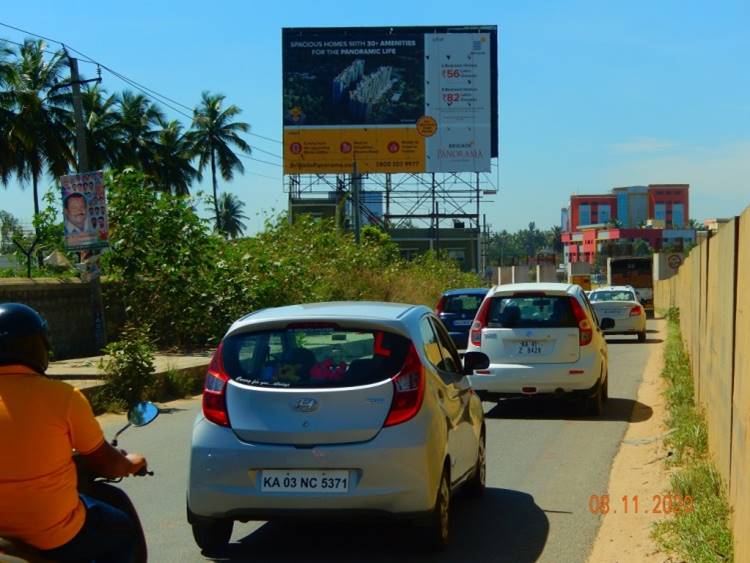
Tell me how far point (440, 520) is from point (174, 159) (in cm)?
6996

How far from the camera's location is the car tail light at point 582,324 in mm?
13891

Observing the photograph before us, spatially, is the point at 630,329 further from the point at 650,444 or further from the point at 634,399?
the point at 650,444

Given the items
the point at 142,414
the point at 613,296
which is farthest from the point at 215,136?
the point at 142,414

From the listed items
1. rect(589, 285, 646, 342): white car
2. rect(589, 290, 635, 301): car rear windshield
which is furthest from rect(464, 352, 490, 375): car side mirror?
rect(589, 290, 635, 301): car rear windshield

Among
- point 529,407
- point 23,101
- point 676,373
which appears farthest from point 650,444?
point 23,101

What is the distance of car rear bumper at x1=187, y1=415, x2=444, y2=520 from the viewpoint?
21.5 feet

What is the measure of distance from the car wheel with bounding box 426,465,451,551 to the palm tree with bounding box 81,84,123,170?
5934 cm

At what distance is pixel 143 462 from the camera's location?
4.46 meters

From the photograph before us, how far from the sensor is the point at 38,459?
389cm

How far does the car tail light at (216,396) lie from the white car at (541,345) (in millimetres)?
7103

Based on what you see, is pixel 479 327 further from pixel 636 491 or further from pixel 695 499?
pixel 695 499

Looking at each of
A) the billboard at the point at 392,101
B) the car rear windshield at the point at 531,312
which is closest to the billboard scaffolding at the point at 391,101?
the billboard at the point at 392,101

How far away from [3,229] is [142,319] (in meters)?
64.6

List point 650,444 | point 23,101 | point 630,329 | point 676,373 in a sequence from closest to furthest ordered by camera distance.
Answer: point 650,444, point 676,373, point 630,329, point 23,101
